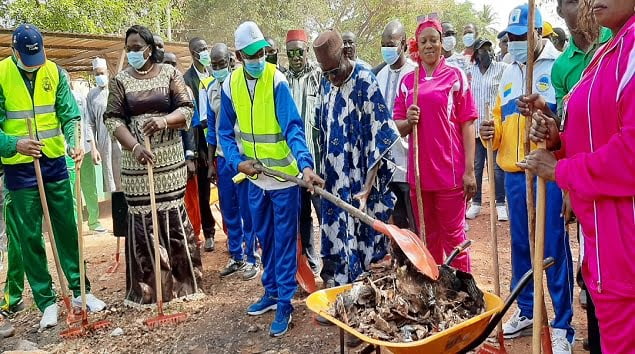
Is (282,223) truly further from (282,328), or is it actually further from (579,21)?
(579,21)

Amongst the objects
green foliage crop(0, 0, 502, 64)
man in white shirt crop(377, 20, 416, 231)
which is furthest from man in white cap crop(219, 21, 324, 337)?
green foliage crop(0, 0, 502, 64)

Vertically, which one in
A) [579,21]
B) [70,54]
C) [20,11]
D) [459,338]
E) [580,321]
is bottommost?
[580,321]

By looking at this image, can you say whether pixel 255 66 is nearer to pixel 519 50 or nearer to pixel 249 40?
pixel 249 40

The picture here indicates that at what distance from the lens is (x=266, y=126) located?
4117 millimetres

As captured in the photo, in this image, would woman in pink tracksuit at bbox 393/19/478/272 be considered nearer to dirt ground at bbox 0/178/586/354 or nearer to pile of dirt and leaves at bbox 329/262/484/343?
dirt ground at bbox 0/178/586/354

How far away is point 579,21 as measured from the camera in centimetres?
235

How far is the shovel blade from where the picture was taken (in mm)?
2824

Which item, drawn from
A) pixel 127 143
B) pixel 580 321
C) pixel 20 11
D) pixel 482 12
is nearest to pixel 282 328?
pixel 127 143

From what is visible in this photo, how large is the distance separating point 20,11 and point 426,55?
46.0ft

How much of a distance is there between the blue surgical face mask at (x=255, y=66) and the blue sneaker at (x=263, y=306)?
6.06 feet

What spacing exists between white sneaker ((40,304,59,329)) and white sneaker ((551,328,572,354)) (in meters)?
3.92

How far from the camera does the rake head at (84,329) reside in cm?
430

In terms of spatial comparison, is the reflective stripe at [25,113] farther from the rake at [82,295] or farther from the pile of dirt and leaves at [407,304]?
the pile of dirt and leaves at [407,304]

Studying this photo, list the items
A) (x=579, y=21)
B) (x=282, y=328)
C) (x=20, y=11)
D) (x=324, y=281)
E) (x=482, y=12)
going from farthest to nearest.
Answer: (x=482, y=12) < (x=20, y=11) < (x=324, y=281) < (x=282, y=328) < (x=579, y=21)
